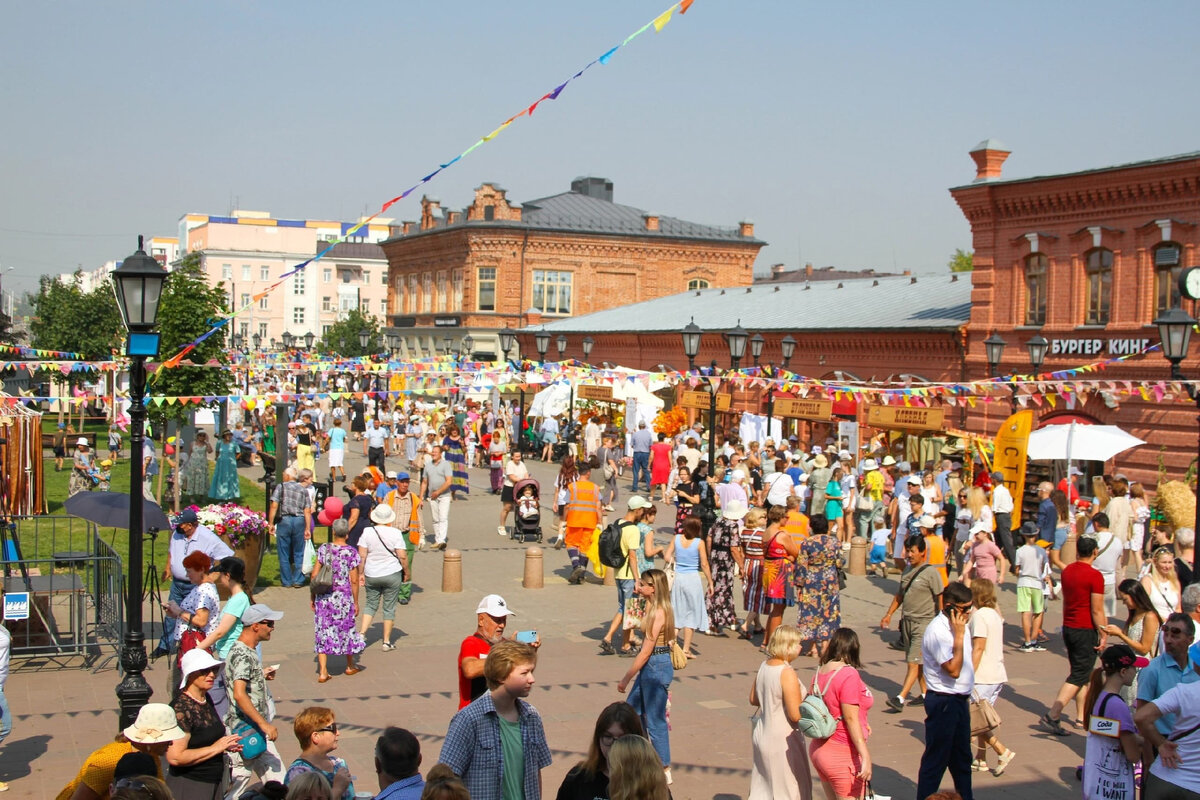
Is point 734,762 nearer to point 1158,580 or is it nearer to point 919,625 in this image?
point 919,625

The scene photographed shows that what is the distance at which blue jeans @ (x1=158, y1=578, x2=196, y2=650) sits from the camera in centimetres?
1180

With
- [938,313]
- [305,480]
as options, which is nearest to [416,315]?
[938,313]

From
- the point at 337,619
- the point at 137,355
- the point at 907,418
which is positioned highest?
the point at 137,355

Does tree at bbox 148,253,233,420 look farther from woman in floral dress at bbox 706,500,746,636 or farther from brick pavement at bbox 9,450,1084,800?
woman in floral dress at bbox 706,500,746,636

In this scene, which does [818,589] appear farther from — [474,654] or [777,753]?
[474,654]

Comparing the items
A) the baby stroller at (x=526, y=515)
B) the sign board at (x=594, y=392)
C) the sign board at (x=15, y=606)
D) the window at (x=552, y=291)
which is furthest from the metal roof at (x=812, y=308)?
the sign board at (x=15, y=606)

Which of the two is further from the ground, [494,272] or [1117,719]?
[494,272]

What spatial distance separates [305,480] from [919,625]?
867 cm

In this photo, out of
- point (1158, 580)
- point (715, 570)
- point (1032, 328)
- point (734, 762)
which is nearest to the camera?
point (734, 762)

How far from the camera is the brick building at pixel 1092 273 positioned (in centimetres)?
2412

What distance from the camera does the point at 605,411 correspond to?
117 ft

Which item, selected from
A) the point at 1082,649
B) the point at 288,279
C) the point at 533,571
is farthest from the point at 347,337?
the point at 1082,649

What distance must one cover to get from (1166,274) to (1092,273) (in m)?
1.83

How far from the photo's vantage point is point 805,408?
1145 inches
